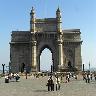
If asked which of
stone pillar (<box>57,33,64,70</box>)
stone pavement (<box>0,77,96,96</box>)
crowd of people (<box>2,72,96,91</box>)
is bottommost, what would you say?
stone pavement (<box>0,77,96,96</box>)

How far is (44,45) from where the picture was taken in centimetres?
10406

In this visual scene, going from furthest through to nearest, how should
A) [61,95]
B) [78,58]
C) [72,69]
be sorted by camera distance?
[78,58], [72,69], [61,95]

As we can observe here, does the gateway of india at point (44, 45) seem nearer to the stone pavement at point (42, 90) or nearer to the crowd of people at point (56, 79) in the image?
the crowd of people at point (56, 79)

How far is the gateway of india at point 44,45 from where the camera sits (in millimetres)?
102188

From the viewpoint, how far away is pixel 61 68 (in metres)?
98.2

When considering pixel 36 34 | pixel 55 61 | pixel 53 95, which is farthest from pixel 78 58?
pixel 53 95

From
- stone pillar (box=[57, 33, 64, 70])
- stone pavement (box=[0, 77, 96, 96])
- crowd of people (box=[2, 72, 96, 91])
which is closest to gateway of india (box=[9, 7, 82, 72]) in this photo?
stone pillar (box=[57, 33, 64, 70])

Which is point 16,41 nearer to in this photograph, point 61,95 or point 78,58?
point 78,58

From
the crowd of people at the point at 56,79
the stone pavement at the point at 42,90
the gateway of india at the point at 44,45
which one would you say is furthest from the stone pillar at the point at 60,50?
the stone pavement at the point at 42,90

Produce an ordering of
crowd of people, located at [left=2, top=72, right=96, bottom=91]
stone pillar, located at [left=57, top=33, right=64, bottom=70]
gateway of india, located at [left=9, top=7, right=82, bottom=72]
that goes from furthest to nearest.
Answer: gateway of india, located at [left=9, top=7, right=82, bottom=72], stone pillar, located at [left=57, top=33, right=64, bottom=70], crowd of people, located at [left=2, top=72, right=96, bottom=91]

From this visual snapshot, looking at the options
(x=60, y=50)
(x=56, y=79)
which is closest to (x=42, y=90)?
(x=56, y=79)

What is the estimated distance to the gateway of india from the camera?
10219 cm

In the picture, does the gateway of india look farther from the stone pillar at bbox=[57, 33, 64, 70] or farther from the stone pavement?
the stone pavement

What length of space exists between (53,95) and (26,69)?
75767 mm
